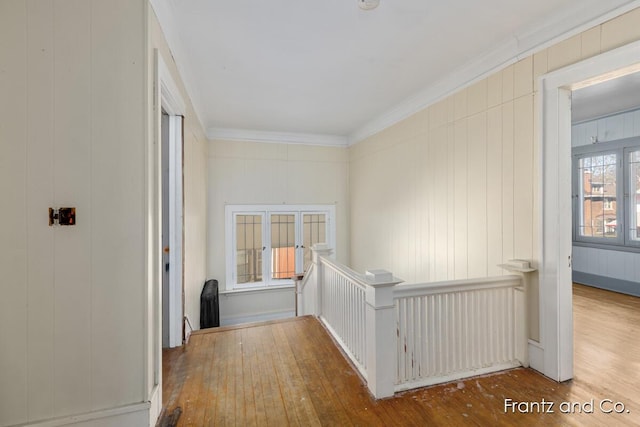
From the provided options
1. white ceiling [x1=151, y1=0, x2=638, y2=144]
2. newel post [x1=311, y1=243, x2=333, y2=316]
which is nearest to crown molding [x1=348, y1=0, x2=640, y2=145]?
white ceiling [x1=151, y1=0, x2=638, y2=144]

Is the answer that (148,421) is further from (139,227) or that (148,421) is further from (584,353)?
(584,353)

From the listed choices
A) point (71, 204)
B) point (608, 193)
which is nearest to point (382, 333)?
point (71, 204)

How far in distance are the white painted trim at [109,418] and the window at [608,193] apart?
6341 mm

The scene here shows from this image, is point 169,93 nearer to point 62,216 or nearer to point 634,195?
point 62,216

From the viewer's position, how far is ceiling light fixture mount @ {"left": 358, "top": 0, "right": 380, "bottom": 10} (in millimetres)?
1896

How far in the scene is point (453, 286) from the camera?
214cm

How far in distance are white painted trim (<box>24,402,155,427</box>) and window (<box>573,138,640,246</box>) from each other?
634 centimetres

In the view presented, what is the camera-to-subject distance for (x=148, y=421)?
1.56m

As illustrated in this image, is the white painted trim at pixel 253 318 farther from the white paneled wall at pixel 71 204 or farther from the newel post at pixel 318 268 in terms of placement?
the white paneled wall at pixel 71 204

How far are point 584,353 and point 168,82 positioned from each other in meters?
4.05

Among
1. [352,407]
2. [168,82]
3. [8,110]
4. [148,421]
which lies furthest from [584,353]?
[8,110]

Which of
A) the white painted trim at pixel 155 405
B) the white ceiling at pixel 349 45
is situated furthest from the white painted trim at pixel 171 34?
the white painted trim at pixel 155 405

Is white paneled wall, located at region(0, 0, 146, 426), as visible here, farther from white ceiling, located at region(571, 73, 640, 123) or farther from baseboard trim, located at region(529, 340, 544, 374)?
white ceiling, located at region(571, 73, 640, 123)

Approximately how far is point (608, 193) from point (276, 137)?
555cm
